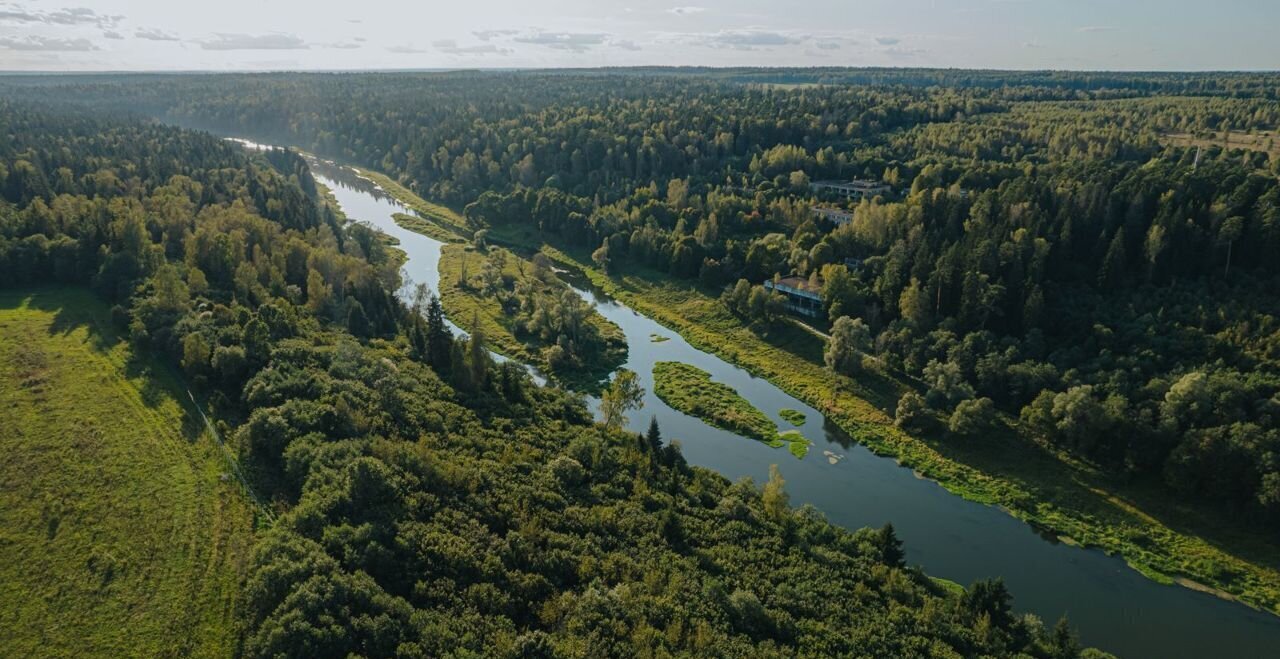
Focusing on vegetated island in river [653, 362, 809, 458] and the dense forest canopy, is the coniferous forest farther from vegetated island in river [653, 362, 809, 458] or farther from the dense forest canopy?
vegetated island in river [653, 362, 809, 458]

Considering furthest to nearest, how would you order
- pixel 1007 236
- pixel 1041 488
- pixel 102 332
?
1. pixel 1007 236
2. pixel 102 332
3. pixel 1041 488

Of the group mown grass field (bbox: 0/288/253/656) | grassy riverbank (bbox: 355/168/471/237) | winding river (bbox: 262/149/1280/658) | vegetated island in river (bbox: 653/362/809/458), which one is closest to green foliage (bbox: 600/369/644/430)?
winding river (bbox: 262/149/1280/658)

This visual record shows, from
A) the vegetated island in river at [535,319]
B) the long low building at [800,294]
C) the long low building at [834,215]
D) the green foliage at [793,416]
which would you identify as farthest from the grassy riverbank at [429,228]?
the green foliage at [793,416]

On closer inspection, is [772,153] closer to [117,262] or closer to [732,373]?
[732,373]

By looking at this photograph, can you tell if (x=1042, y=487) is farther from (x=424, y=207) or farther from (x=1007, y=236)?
(x=424, y=207)

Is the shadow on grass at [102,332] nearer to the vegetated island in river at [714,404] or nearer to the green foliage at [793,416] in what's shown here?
the vegetated island in river at [714,404]

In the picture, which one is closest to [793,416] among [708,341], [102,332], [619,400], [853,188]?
[619,400]
